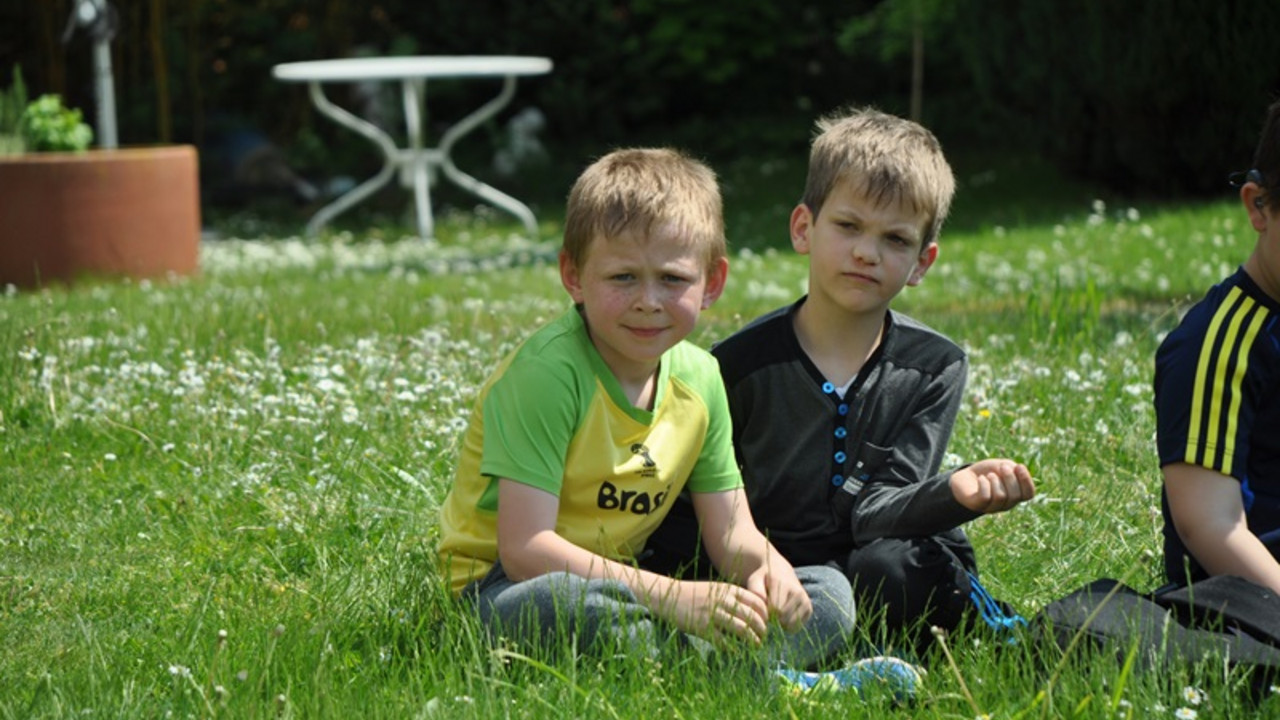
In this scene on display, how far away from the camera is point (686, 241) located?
9.60 feet

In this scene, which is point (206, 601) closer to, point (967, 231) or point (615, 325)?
point (615, 325)

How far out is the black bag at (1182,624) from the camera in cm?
256

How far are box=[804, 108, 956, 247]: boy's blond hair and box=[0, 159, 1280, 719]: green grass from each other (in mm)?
797

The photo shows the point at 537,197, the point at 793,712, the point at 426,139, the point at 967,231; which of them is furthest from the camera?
the point at 426,139

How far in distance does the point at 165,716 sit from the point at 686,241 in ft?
3.86

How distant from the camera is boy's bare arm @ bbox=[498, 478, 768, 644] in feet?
9.12

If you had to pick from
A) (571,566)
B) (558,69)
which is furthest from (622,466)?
(558,69)

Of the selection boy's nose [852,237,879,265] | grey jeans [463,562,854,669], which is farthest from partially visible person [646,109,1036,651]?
grey jeans [463,562,854,669]

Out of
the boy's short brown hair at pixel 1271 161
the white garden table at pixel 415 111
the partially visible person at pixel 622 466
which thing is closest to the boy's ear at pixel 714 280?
the partially visible person at pixel 622 466

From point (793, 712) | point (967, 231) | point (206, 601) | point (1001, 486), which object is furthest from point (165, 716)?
point (967, 231)

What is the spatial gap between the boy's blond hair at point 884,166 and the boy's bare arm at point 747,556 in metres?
0.63

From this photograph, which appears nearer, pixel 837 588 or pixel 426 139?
pixel 837 588

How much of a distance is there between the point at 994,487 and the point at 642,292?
687 mm

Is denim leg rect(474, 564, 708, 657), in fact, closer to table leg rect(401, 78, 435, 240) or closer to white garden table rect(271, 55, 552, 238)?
white garden table rect(271, 55, 552, 238)
